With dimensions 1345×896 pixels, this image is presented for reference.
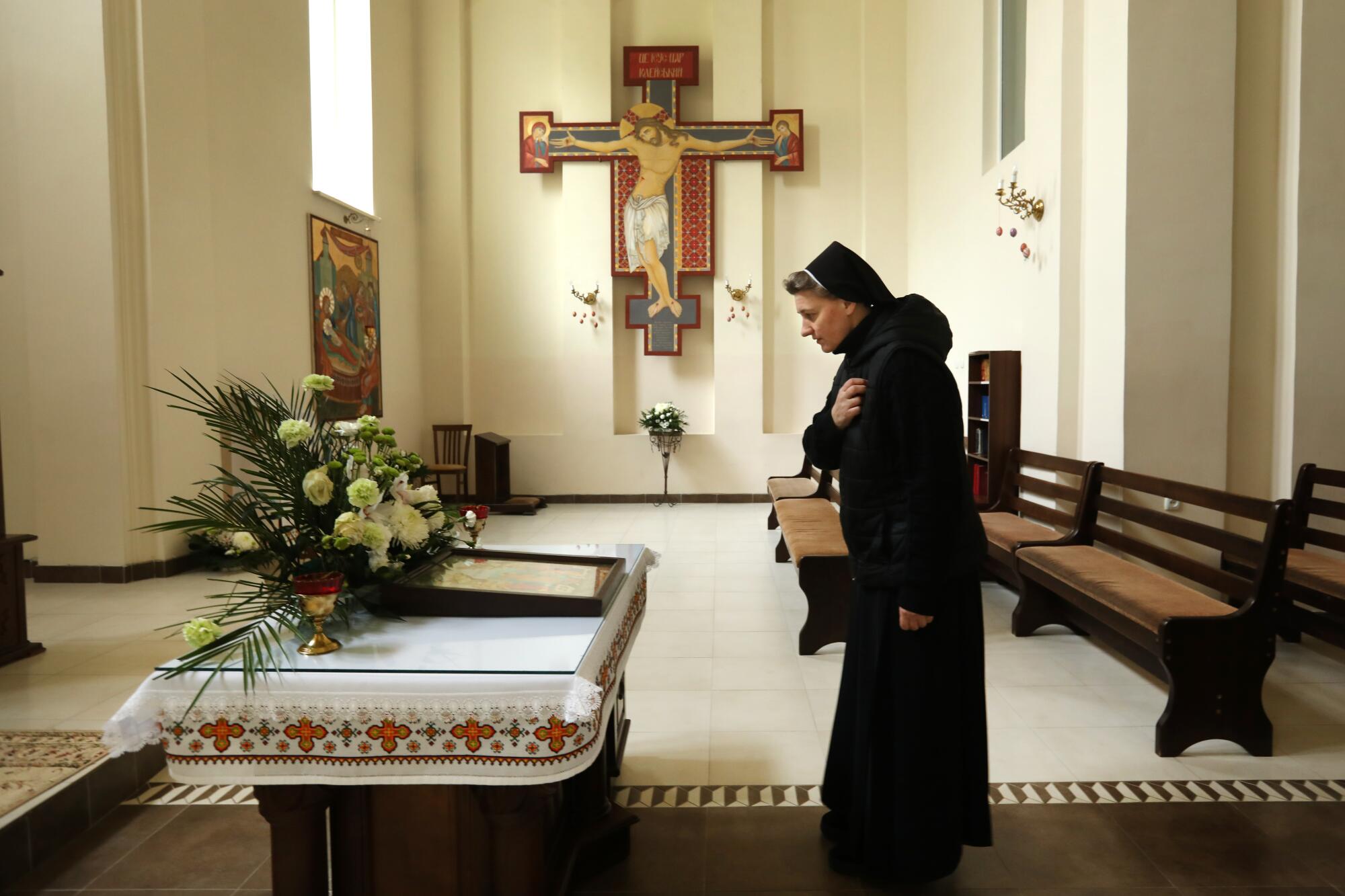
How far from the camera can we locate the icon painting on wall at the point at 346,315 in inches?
353

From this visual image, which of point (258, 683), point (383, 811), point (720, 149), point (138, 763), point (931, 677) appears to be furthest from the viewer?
point (720, 149)

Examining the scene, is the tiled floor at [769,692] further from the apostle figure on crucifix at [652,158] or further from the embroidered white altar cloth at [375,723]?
the apostle figure on crucifix at [652,158]

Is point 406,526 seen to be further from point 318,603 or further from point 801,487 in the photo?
point 801,487

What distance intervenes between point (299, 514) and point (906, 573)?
62.2 inches

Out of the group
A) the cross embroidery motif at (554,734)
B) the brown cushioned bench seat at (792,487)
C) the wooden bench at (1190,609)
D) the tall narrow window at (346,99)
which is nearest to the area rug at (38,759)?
the cross embroidery motif at (554,734)

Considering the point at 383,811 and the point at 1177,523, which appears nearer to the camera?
the point at 383,811

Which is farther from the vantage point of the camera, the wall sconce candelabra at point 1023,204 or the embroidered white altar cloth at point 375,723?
the wall sconce candelabra at point 1023,204

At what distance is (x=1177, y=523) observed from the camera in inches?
175

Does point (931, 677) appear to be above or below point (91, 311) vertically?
below

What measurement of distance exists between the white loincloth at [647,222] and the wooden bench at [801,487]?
3.53 metres

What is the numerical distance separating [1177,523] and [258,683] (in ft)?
13.8

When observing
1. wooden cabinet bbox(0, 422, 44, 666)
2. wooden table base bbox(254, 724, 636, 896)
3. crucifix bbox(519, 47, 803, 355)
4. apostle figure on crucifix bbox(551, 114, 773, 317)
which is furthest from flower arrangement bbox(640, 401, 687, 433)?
wooden table base bbox(254, 724, 636, 896)

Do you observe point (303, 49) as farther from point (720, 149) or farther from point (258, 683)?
point (258, 683)

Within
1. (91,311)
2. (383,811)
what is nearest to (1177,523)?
(383,811)
